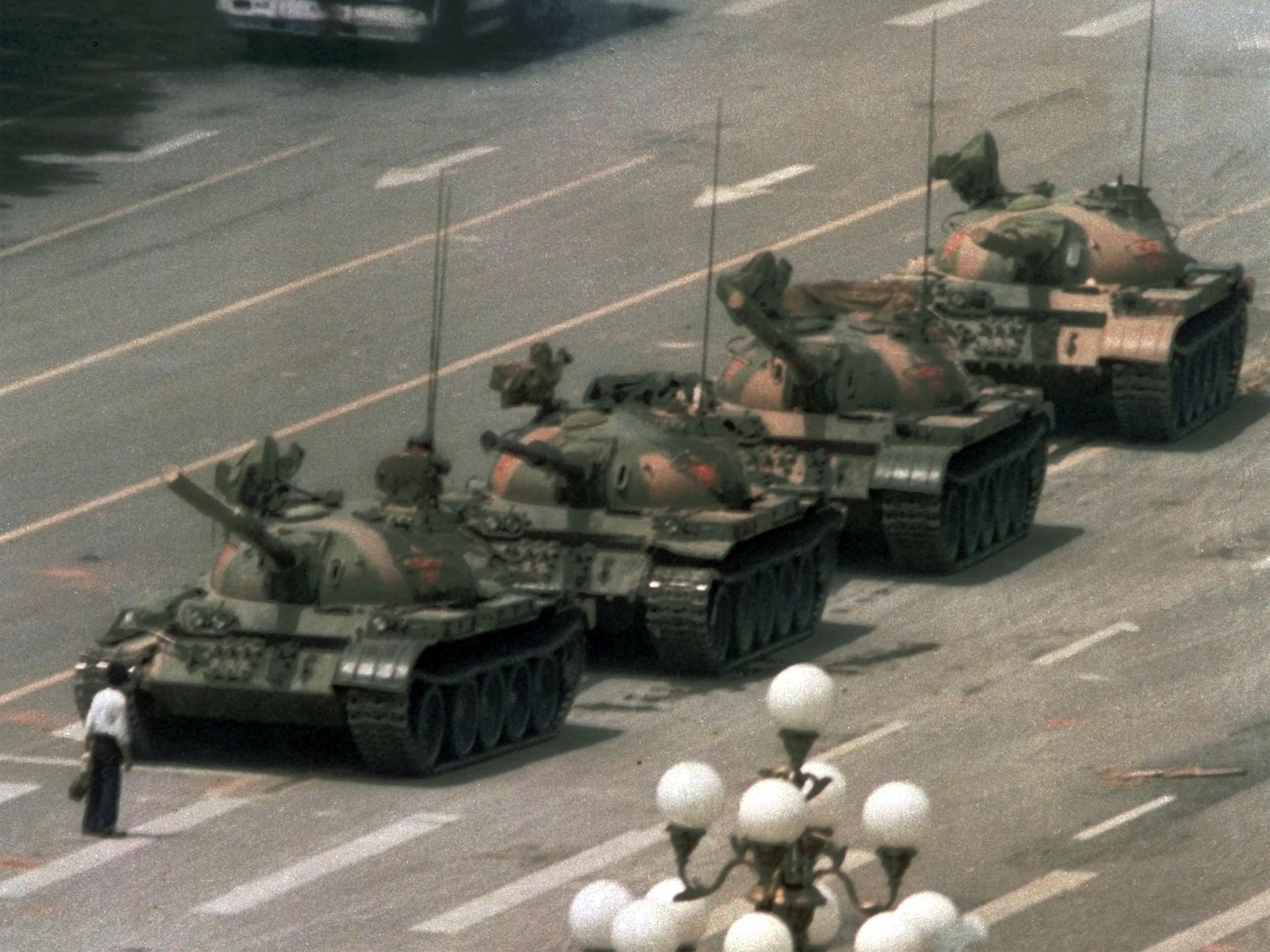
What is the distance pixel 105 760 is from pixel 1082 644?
32.1 ft

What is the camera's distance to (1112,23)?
2304 inches

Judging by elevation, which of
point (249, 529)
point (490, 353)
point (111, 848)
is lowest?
point (490, 353)

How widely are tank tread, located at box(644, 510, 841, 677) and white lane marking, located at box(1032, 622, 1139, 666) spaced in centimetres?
226

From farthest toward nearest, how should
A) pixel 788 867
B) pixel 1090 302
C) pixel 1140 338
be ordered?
pixel 1090 302, pixel 1140 338, pixel 788 867

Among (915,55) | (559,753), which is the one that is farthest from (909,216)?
(559,753)

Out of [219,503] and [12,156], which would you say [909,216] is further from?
[219,503]


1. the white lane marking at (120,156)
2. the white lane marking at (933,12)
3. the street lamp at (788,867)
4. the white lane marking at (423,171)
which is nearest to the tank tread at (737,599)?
the street lamp at (788,867)

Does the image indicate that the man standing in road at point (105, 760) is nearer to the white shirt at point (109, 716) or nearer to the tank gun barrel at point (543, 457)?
the white shirt at point (109, 716)

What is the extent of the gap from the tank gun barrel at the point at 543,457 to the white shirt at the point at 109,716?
217 inches

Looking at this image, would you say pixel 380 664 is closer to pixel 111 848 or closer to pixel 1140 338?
pixel 111 848

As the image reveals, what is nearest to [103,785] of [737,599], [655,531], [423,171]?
[655,531]

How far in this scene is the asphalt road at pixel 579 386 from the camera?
27.3m

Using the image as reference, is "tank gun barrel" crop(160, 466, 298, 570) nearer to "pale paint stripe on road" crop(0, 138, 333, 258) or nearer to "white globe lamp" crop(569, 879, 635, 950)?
"white globe lamp" crop(569, 879, 635, 950)

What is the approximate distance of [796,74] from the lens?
56625 millimetres
